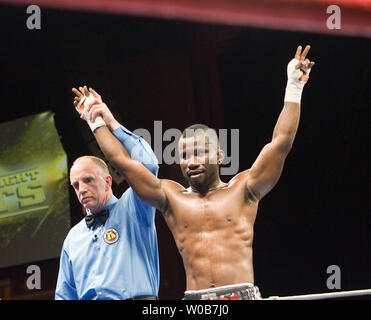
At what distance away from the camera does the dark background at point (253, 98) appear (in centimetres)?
412

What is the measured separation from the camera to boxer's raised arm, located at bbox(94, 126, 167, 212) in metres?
2.44

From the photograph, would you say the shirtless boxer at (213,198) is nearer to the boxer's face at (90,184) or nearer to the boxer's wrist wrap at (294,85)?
the boxer's wrist wrap at (294,85)

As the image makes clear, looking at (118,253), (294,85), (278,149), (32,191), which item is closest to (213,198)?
(278,149)

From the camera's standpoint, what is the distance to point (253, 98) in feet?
13.9

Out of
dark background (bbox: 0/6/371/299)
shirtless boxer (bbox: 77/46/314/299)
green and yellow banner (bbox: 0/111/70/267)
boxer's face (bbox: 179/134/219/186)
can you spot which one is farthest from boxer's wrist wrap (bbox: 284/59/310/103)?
green and yellow banner (bbox: 0/111/70/267)

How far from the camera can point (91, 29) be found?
4512 mm

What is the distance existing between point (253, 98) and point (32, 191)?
199 centimetres

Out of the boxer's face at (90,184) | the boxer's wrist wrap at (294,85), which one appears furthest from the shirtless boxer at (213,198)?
the boxer's face at (90,184)

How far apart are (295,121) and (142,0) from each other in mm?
1166

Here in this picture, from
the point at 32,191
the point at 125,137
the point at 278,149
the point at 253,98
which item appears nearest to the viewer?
the point at 278,149

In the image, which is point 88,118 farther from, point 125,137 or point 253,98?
point 253,98

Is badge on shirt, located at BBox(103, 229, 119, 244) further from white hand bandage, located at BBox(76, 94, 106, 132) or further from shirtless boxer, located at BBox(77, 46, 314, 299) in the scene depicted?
white hand bandage, located at BBox(76, 94, 106, 132)

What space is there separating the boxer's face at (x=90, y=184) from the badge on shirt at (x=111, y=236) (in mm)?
130
